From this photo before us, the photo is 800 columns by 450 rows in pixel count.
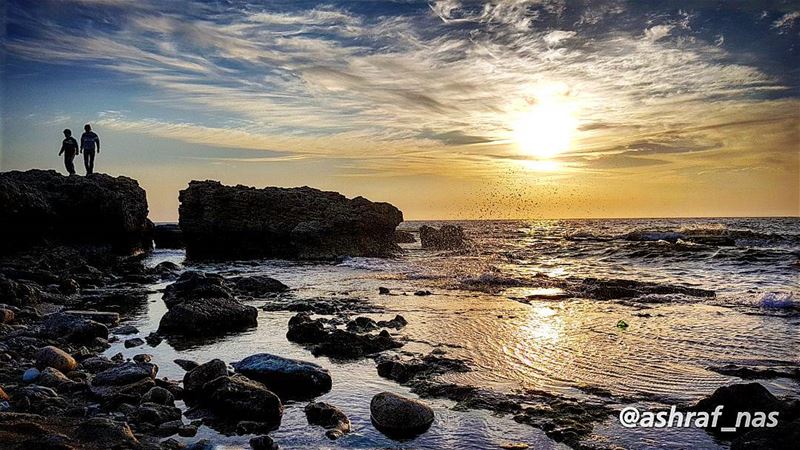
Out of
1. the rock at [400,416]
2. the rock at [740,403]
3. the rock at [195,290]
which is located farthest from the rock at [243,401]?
the rock at [195,290]

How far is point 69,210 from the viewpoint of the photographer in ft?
80.3

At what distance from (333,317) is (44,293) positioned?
8042 millimetres

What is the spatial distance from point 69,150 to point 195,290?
51.7ft

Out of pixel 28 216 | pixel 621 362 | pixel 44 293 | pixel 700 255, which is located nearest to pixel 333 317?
pixel 621 362

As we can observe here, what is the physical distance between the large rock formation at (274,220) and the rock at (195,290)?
21.9 metres

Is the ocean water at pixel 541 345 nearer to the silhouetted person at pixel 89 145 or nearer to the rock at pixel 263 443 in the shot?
the rock at pixel 263 443

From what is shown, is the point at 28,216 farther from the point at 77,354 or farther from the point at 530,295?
the point at 530,295

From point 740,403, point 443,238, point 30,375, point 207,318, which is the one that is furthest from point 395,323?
point 443,238

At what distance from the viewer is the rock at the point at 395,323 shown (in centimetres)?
1132

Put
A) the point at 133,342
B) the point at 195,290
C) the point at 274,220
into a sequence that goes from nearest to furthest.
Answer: the point at 133,342 → the point at 195,290 → the point at 274,220

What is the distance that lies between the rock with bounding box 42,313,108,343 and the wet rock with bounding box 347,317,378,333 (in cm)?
445

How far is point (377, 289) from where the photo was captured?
706 inches

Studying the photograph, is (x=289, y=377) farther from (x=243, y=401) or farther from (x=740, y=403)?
(x=740, y=403)

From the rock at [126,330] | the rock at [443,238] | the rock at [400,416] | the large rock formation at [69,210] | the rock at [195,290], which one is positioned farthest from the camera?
the rock at [443,238]
